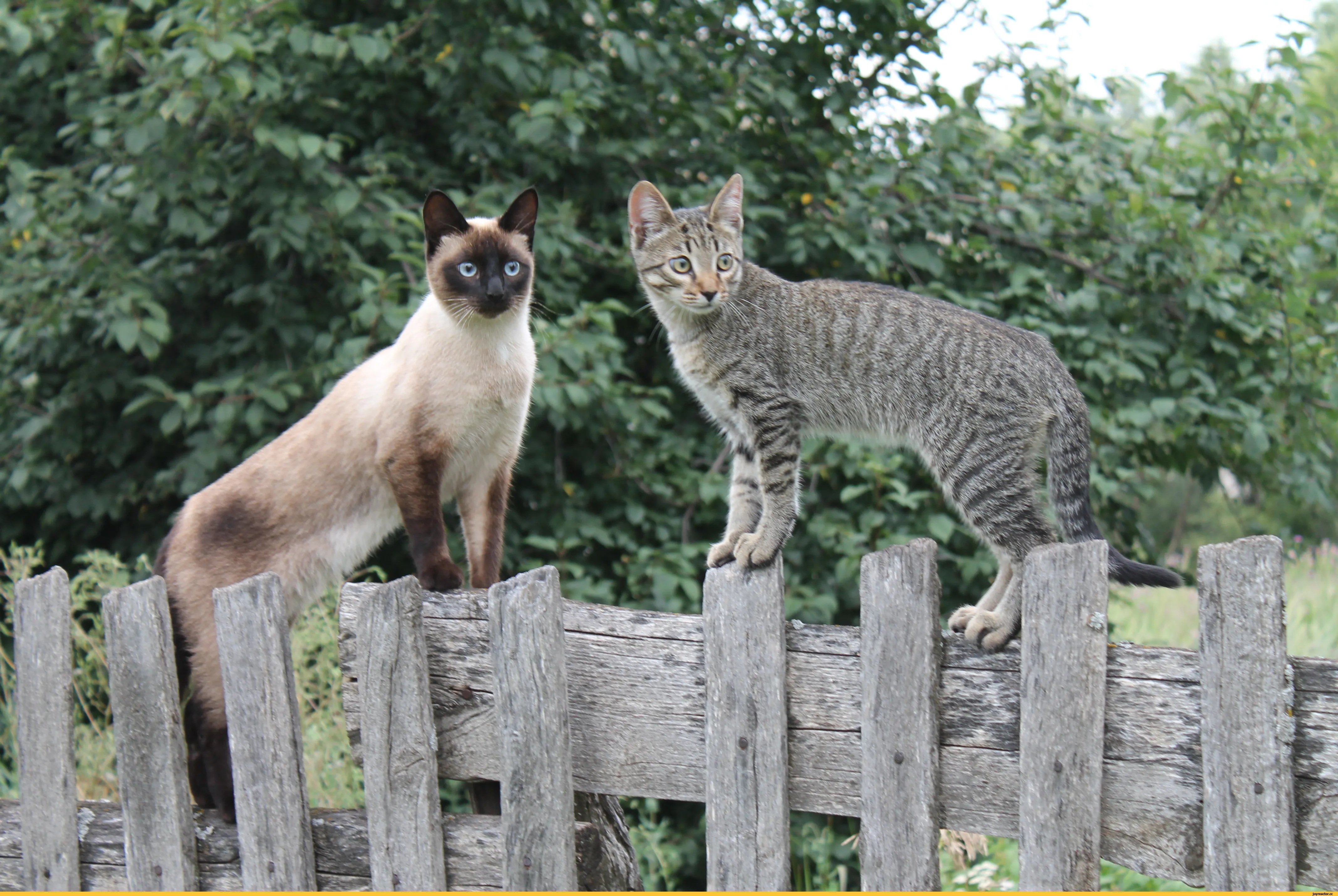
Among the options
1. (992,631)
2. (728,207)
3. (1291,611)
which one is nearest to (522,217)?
(728,207)

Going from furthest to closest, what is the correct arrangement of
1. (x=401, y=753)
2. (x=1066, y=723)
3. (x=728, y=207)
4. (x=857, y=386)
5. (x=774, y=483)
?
(x=728, y=207) → (x=857, y=386) → (x=774, y=483) → (x=401, y=753) → (x=1066, y=723)

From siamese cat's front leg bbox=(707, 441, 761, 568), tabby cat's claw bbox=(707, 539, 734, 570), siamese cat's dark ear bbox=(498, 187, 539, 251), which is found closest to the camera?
tabby cat's claw bbox=(707, 539, 734, 570)

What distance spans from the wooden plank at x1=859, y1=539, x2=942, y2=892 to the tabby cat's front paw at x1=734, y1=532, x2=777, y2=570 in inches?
19.1

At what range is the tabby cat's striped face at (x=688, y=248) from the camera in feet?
10.5

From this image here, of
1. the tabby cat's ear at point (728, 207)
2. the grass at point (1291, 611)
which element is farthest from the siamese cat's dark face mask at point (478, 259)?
the grass at point (1291, 611)

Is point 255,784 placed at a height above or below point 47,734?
below

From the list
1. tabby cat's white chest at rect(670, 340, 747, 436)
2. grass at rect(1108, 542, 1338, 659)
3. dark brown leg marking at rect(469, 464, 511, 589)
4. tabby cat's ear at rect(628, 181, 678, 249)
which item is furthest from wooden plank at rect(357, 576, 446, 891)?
grass at rect(1108, 542, 1338, 659)

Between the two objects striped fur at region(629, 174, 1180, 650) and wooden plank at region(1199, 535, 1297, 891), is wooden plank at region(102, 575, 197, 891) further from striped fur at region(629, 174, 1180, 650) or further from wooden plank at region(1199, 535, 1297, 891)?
wooden plank at region(1199, 535, 1297, 891)

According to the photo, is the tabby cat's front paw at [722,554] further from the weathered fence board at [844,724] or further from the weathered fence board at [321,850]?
the weathered fence board at [321,850]

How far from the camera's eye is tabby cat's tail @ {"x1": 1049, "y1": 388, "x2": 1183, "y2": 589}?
2791 mm

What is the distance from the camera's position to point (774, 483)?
2906mm

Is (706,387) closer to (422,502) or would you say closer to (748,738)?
(422,502)

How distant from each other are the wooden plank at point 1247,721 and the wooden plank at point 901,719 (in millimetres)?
499

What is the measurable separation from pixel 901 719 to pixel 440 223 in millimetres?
1970
